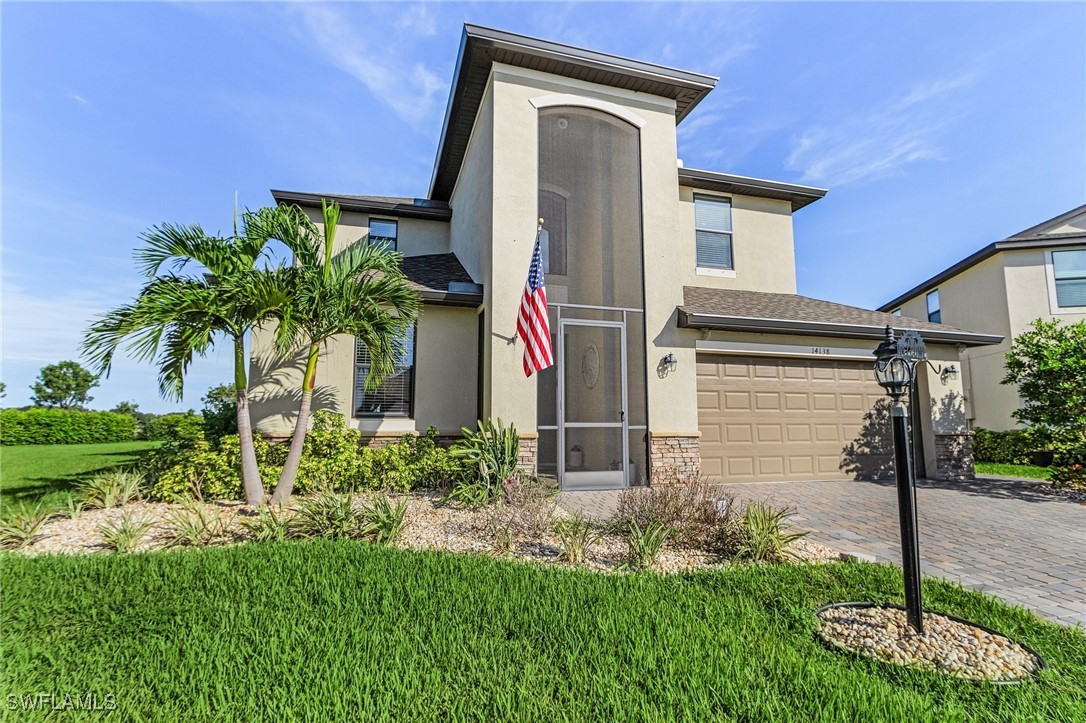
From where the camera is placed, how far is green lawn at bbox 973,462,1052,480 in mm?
11672

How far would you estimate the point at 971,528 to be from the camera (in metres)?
6.47

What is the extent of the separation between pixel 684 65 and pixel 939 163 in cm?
605

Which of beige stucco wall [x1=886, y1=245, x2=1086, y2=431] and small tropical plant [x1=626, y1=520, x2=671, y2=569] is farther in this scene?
beige stucco wall [x1=886, y1=245, x2=1086, y2=431]

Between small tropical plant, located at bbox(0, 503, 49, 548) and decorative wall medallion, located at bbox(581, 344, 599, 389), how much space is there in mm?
7659

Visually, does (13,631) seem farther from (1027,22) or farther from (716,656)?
(1027,22)

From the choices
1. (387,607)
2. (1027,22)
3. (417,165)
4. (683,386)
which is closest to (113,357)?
(387,607)

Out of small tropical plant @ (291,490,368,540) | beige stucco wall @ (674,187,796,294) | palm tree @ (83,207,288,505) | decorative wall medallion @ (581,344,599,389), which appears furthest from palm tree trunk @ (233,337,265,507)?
beige stucco wall @ (674,187,796,294)

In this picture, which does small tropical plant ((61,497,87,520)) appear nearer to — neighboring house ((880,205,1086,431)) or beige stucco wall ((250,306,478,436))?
beige stucco wall ((250,306,478,436))

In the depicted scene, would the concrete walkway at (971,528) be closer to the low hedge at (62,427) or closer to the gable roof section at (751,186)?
the gable roof section at (751,186)

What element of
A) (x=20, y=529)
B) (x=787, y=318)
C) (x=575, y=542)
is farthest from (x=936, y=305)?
(x=20, y=529)

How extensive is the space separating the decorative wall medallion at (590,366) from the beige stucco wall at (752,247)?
420 centimetres

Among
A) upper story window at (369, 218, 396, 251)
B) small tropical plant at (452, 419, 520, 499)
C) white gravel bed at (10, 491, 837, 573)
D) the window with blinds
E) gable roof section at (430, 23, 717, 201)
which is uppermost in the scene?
gable roof section at (430, 23, 717, 201)

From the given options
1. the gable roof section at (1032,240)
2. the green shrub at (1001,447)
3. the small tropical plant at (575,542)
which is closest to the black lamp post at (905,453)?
the small tropical plant at (575,542)

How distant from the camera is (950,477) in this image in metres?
10.8
